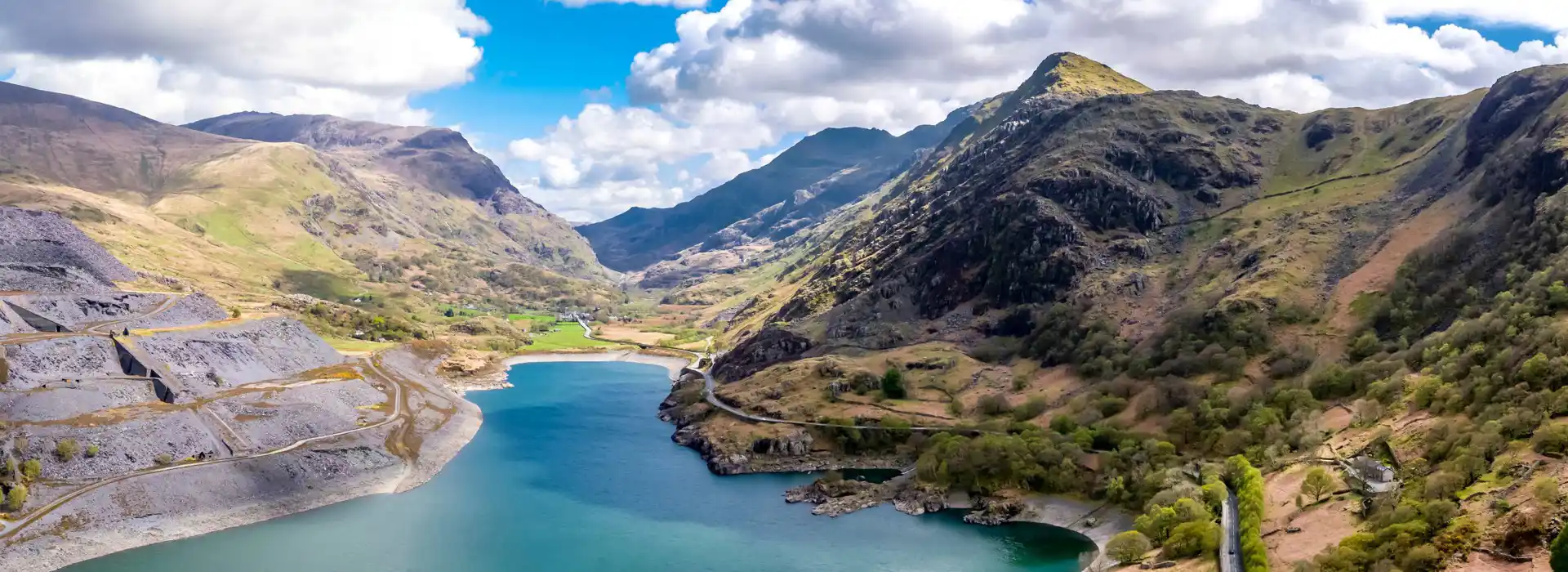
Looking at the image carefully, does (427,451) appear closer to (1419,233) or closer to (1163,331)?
(1163,331)

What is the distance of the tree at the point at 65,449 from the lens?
363 feet

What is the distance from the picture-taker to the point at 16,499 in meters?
101

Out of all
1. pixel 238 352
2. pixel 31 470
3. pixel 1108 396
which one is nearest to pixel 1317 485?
pixel 1108 396

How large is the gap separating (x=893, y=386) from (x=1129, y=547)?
74.2 m

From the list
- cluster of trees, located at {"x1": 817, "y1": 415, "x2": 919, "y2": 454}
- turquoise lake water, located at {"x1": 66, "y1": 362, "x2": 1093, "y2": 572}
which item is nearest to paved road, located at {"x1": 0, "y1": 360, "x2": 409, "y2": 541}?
turquoise lake water, located at {"x1": 66, "y1": 362, "x2": 1093, "y2": 572}

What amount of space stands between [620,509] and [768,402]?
48.6m

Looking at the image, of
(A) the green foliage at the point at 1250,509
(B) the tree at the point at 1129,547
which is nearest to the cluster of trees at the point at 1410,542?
(A) the green foliage at the point at 1250,509

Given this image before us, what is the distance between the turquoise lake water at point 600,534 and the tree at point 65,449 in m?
17.1

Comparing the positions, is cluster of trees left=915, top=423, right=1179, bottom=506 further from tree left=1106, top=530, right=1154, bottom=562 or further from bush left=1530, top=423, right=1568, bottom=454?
bush left=1530, top=423, right=1568, bottom=454

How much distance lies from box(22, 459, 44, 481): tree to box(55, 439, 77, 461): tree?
361 cm

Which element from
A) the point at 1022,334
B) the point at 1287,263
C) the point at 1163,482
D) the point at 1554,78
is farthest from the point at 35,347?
the point at 1554,78

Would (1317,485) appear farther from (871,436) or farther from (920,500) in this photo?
(871,436)

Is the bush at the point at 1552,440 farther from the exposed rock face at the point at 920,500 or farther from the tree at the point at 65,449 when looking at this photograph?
the tree at the point at 65,449

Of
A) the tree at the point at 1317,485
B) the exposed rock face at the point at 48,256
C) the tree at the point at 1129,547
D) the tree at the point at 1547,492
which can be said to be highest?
the exposed rock face at the point at 48,256
